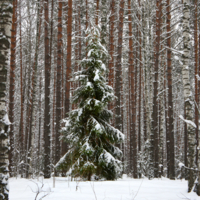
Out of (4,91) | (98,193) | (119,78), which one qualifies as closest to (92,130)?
(98,193)

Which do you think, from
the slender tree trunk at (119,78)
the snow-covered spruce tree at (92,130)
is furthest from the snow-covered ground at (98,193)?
the slender tree trunk at (119,78)

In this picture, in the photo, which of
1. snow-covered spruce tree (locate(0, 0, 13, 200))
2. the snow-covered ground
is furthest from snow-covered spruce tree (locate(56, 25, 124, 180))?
snow-covered spruce tree (locate(0, 0, 13, 200))

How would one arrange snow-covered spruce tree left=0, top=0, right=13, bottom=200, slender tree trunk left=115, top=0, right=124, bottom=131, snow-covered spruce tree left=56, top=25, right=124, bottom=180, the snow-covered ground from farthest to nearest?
slender tree trunk left=115, top=0, right=124, bottom=131
snow-covered spruce tree left=56, top=25, right=124, bottom=180
the snow-covered ground
snow-covered spruce tree left=0, top=0, right=13, bottom=200

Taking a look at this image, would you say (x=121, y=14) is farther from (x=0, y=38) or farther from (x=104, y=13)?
(x=0, y=38)

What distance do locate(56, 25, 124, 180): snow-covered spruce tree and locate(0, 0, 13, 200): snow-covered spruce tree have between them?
3728mm

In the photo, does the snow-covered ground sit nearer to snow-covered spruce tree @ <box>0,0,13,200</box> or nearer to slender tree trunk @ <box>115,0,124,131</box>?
Result: snow-covered spruce tree @ <box>0,0,13,200</box>

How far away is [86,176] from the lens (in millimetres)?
8156

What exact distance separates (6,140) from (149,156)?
10.6m

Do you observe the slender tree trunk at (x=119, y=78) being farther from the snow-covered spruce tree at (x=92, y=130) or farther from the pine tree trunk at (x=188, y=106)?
the pine tree trunk at (x=188, y=106)

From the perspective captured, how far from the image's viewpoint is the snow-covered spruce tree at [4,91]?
12.9 ft

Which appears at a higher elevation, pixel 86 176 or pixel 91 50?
pixel 91 50

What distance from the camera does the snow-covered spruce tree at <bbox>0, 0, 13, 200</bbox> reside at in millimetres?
3926

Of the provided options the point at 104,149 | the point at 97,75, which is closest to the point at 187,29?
the point at 97,75

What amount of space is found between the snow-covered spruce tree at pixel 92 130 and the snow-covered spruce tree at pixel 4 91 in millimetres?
3728
